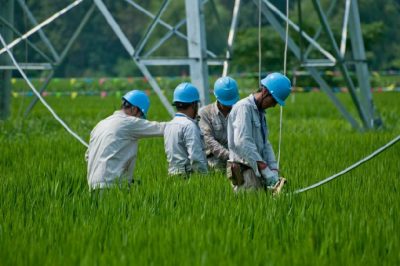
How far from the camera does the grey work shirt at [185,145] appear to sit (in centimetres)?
703

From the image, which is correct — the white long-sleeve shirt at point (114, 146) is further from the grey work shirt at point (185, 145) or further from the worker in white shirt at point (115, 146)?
the grey work shirt at point (185, 145)

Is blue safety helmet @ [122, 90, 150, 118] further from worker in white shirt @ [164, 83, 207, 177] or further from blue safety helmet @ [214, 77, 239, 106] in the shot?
blue safety helmet @ [214, 77, 239, 106]

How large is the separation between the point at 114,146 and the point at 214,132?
1.42m

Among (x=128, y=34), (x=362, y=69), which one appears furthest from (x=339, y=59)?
(x=128, y=34)

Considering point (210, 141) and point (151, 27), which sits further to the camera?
point (151, 27)

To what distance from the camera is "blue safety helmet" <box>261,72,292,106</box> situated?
602cm

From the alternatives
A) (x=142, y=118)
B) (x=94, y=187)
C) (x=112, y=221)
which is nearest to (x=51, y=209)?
(x=112, y=221)

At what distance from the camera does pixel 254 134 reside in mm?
6250

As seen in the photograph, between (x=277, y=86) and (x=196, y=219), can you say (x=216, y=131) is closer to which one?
(x=277, y=86)

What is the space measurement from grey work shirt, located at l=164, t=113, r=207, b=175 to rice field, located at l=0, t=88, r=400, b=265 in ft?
0.41

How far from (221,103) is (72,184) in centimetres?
130

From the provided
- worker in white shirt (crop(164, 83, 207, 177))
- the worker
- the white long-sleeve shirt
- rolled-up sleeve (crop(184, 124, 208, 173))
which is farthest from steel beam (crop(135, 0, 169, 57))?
the worker

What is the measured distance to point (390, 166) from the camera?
8734mm

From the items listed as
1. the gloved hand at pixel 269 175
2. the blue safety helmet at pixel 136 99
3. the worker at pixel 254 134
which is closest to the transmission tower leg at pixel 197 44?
the blue safety helmet at pixel 136 99
